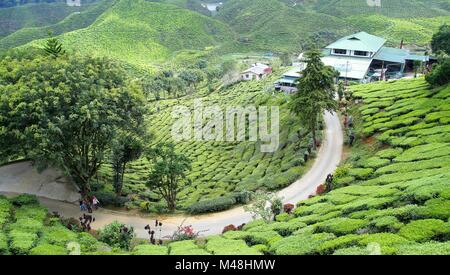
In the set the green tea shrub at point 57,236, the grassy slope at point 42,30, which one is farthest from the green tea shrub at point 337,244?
the grassy slope at point 42,30

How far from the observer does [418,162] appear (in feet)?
95.1

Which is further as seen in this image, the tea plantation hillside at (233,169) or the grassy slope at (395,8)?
the grassy slope at (395,8)

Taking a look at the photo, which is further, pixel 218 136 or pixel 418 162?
pixel 218 136

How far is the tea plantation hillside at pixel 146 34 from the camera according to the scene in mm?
147125

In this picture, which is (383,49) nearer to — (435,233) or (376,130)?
(376,130)

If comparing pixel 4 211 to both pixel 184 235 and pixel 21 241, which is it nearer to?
pixel 21 241

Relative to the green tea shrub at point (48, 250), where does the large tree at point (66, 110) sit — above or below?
above

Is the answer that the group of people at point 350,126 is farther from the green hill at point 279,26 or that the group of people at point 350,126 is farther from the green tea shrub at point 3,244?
the green hill at point 279,26

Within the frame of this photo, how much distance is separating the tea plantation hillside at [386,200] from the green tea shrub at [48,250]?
27.0 ft

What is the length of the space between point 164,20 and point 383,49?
11089 cm

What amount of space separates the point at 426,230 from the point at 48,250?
58.2ft

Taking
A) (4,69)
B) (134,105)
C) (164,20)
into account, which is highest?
(164,20)
